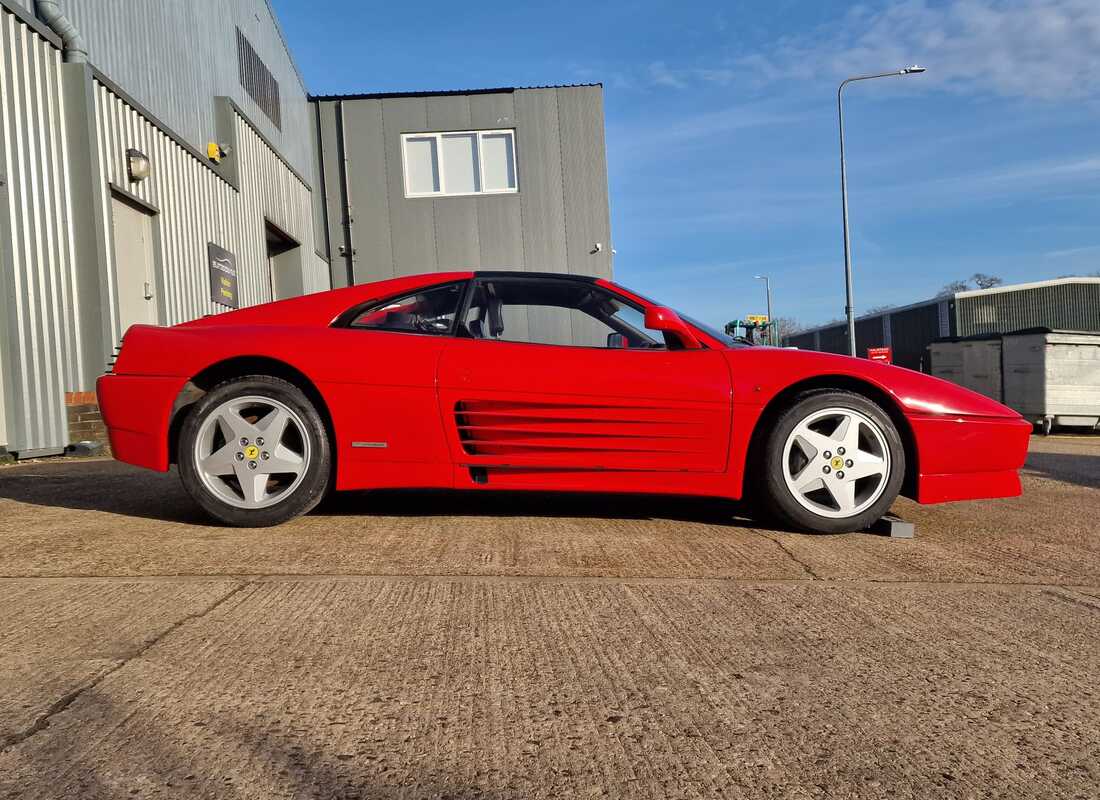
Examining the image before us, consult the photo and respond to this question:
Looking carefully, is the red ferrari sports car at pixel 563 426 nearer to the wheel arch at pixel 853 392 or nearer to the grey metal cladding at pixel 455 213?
the wheel arch at pixel 853 392

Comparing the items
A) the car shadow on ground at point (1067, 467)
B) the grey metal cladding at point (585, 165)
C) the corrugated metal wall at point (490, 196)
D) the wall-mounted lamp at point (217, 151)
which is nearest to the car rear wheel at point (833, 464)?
the car shadow on ground at point (1067, 467)

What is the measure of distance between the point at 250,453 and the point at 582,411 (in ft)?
4.94

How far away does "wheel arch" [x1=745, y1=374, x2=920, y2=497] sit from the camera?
130 inches

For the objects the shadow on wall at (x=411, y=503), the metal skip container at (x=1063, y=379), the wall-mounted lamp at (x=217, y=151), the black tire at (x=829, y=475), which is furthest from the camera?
the metal skip container at (x=1063, y=379)

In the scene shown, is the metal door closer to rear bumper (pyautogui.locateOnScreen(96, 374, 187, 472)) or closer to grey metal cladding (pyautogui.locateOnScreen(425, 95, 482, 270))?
rear bumper (pyautogui.locateOnScreen(96, 374, 187, 472))

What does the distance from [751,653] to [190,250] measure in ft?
32.6

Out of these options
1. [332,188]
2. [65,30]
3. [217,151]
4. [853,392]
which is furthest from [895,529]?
[332,188]

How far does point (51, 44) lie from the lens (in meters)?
6.89

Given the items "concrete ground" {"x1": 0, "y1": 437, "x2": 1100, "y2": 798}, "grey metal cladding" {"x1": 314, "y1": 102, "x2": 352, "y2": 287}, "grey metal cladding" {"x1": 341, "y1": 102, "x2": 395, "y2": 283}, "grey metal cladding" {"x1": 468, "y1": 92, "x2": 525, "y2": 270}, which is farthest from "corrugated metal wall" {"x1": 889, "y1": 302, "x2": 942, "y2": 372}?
"concrete ground" {"x1": 0, "y1": 437, "x2": 1100, "y2": 798}

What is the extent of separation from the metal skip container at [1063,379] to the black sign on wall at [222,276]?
13536 mm

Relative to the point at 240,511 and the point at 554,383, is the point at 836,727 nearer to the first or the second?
the point at 554,383

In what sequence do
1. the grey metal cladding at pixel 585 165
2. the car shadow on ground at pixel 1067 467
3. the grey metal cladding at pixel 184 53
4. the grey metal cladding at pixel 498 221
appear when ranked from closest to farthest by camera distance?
the car shadow on ground at pixel 1067 467, the grey metal cladding at pixel 184 53, the grey metal cladding at pixel 585 165, the grey metal cladding at pixel 498 221

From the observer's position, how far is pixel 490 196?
1645 centimetres

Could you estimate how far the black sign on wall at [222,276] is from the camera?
10492 mm
